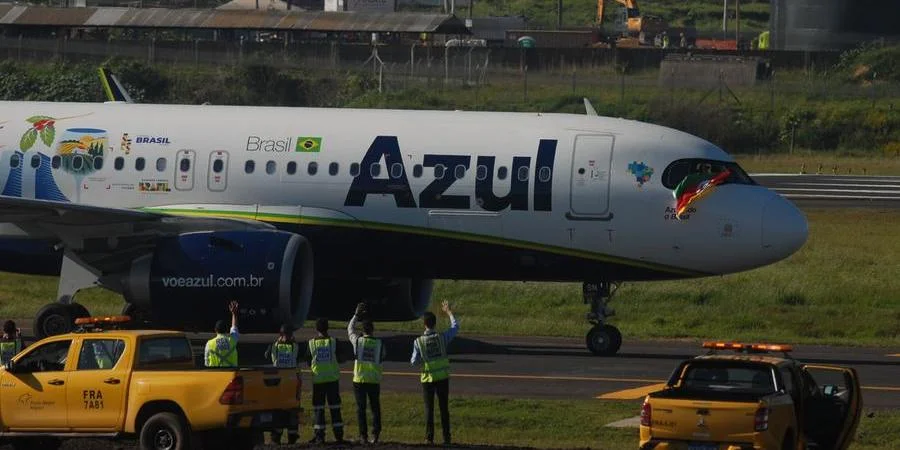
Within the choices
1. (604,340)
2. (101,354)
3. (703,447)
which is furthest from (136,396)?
(604,340)

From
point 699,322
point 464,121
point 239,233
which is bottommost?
point 699,322

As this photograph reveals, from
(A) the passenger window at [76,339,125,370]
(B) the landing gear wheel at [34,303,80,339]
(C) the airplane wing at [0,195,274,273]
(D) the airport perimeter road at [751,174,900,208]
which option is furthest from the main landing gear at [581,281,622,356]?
(D) the airport perimeter road at [751,174,900,208]

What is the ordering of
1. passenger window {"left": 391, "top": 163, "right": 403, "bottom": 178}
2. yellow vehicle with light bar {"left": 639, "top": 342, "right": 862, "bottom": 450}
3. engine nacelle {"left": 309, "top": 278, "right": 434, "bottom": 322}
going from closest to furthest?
yellow vehicle with light bar {"left": 639, "top": 342, "right": 862, "bottom": 450} → passenger window {"left": 391, "top": 163, "right": 403, "bottom": 178} → engine nacelle {"left": 309, "top": 278, "right": 434, "bottom": 322}

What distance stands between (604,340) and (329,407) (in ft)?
32.7

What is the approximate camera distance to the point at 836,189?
5866 centimetres

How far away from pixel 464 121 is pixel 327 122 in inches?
98.3

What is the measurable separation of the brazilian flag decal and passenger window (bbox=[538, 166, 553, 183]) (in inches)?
157

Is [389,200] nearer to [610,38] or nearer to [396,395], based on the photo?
[396,395]

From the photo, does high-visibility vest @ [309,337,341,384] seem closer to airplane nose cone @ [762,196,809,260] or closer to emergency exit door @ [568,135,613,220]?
emergency exit door @ [568,135,613,220]

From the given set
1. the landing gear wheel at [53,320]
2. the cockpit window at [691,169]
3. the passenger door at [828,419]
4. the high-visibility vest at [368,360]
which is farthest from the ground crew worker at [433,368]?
the landing gear wheel at [53,320]

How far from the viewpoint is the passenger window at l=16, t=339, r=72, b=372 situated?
19250mm

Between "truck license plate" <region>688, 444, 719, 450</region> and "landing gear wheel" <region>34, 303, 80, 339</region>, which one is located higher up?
"truck license plate" <region>688, 444, 719, 450</region>

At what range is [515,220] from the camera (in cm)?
2966

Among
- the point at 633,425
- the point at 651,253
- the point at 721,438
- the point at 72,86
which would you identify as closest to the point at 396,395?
the point at 633,425
